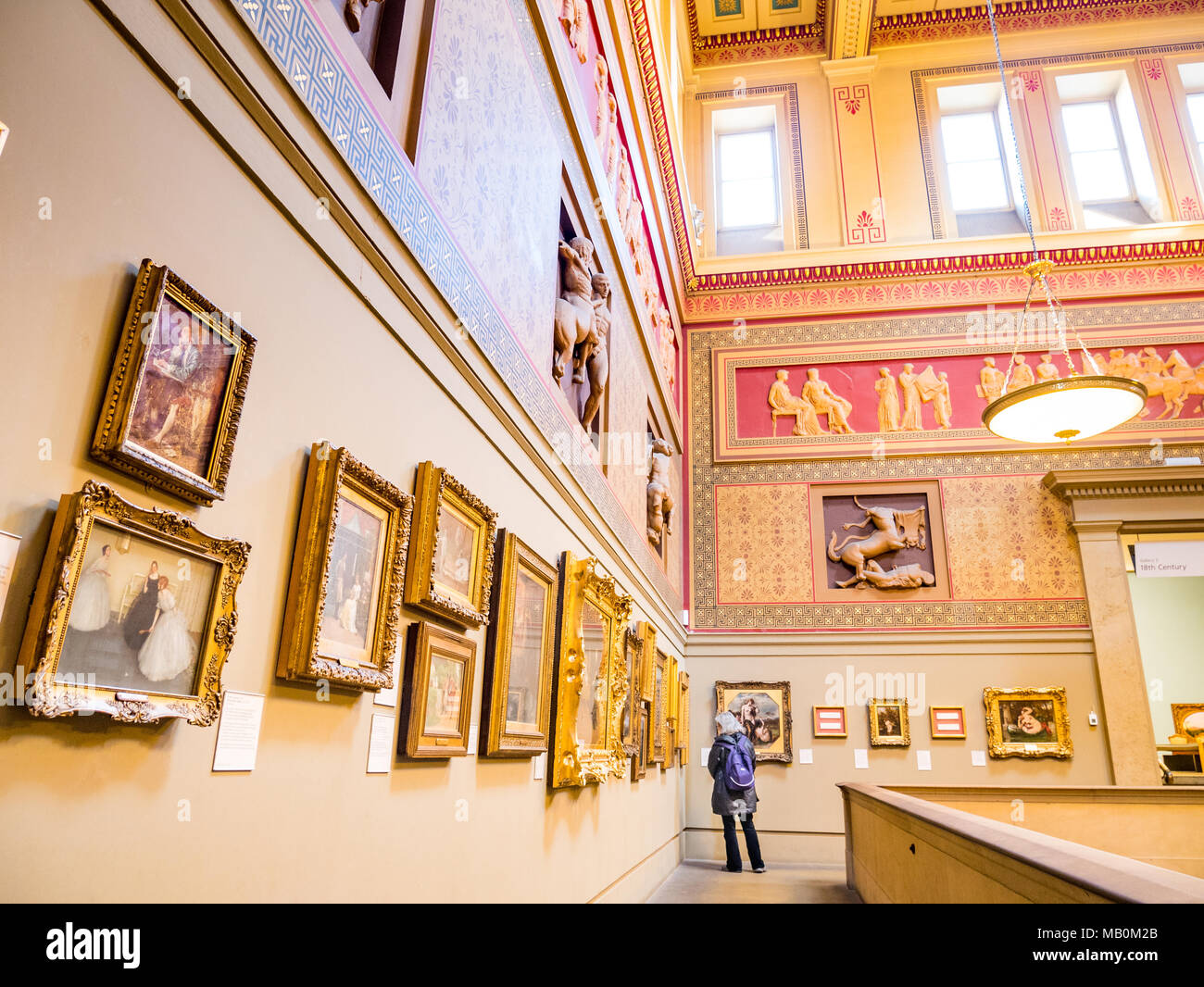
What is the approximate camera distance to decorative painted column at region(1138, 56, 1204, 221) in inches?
544

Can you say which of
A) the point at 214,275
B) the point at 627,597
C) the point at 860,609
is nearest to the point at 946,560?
the point at 860,609

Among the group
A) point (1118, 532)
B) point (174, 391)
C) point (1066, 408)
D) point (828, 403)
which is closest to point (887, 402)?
point (828, 403)

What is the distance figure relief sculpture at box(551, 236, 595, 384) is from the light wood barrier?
365cm

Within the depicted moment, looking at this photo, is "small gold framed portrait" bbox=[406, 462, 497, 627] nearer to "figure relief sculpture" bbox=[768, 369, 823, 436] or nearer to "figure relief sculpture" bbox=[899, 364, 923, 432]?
"figure relief sculpture" bbox=[768, 369, 823, 436]

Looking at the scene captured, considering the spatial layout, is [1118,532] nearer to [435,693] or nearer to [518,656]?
[518,656]

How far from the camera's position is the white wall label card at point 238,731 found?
2102mm

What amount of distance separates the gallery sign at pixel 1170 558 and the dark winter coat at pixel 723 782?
21.8 ft

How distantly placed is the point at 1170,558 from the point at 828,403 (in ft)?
17.8

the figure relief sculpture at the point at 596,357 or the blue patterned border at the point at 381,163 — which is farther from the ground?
the figure relief sculpture at the point at 596,357

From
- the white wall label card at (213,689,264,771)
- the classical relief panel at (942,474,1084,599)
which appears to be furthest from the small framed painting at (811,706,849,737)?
the white wall label card at (213,689,264,771)

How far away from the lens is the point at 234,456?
7.34ft

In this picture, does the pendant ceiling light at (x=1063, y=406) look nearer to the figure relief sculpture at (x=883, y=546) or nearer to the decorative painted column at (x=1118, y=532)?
the decorative painted column at (x=1118, y=532)

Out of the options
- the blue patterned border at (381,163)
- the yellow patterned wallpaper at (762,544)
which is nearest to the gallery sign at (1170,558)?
the yellow patterned wallpaper at (762,544)
